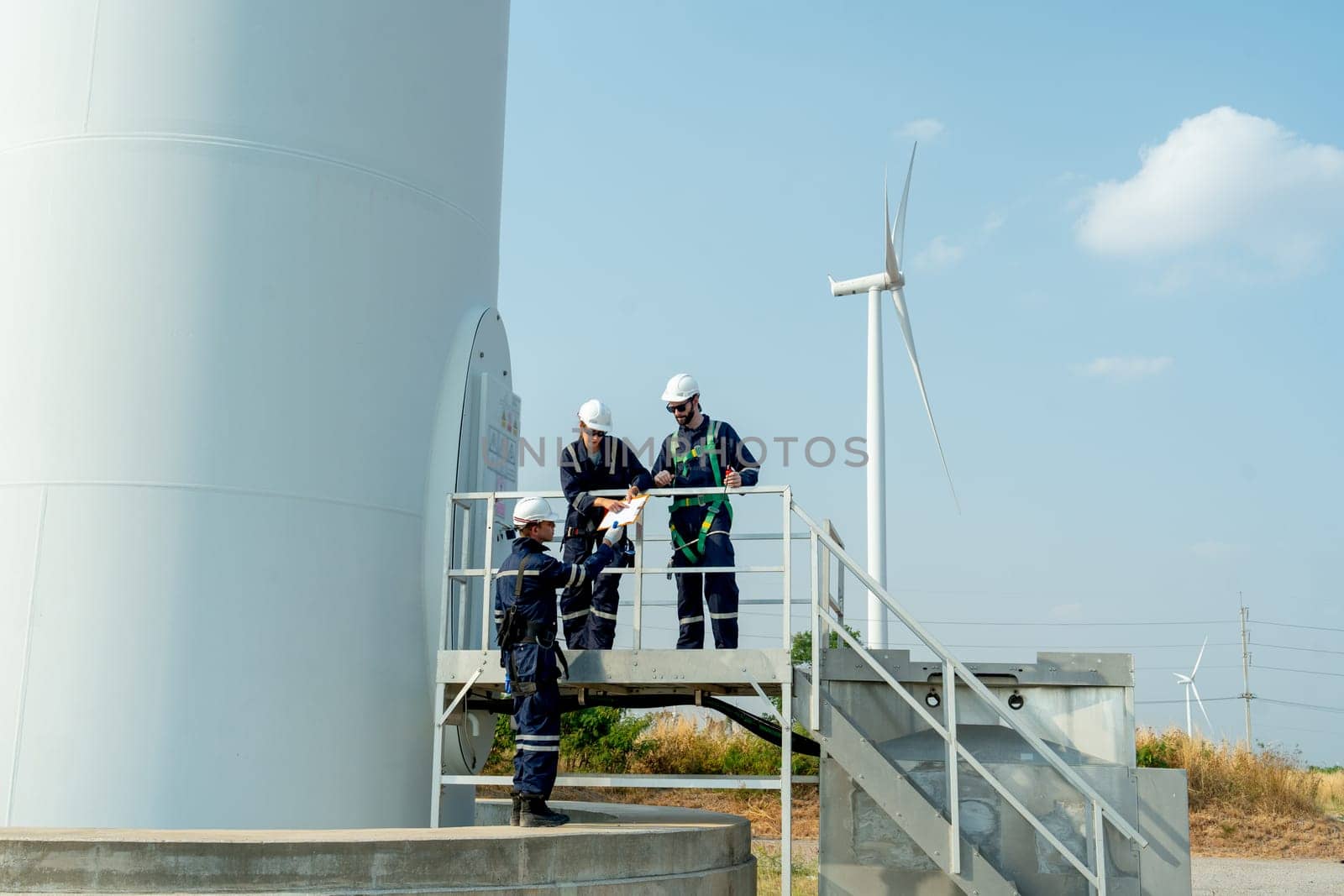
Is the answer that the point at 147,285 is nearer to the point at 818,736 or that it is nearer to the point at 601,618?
the point at 601,618

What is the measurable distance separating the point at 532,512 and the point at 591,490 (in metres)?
0.90

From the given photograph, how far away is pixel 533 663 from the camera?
26.8ft

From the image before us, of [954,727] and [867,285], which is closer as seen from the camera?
[954,727]

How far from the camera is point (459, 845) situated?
6.87 metres

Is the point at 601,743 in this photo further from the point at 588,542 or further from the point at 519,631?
the point at 519,631

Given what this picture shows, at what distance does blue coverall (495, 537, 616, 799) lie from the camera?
813cm

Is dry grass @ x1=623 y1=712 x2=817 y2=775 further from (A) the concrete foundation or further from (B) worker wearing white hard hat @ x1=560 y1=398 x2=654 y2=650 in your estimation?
(A) the concrete foundation

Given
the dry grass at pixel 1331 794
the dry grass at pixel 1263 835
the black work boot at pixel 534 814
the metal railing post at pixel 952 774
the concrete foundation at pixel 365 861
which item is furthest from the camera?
the dry grass at pixel 1331 794

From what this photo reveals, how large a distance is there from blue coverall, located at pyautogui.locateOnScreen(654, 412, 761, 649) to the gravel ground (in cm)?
1120

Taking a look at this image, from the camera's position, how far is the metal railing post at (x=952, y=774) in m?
8.16

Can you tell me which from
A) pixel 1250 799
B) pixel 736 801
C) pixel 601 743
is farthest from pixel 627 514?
pixel 1250 799

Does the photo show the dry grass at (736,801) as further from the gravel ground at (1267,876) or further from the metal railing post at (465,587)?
the metal railing post at (465,587)

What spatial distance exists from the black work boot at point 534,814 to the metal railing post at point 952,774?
2562 mm

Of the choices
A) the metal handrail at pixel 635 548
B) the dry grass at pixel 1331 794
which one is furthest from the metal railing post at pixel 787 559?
the dry grass at pixel 1331 794
